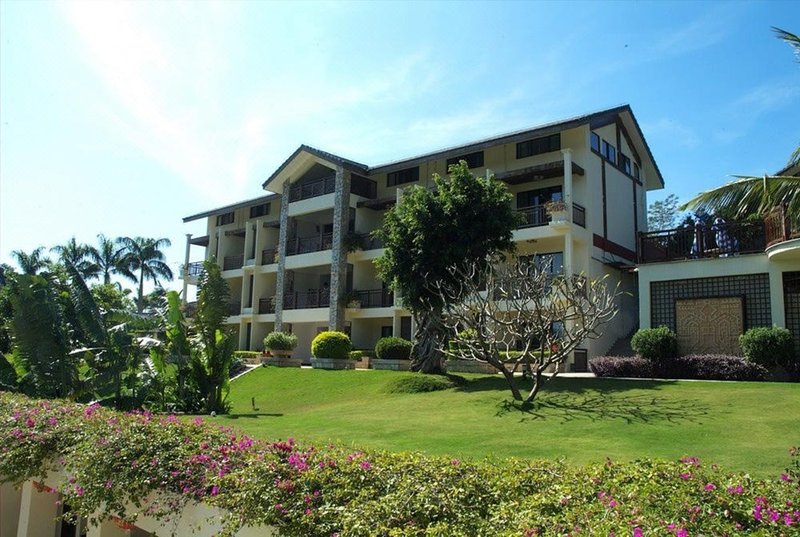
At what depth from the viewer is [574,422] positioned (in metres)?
12.6

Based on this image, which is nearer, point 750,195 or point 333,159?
point 750,195

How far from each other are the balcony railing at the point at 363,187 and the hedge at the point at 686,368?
18312 mm

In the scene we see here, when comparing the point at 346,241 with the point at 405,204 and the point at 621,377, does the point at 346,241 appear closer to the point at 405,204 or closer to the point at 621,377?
the point at 405,204

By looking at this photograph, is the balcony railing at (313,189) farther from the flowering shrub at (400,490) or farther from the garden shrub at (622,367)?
the flowering shrub at (400,490)

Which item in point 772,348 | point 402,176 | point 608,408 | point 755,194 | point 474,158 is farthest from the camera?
point 402,176

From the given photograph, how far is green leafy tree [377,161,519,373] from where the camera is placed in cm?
2075

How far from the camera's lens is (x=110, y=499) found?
22.2 feet

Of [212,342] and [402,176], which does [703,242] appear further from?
[212,342]

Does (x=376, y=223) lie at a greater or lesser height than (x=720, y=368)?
greater

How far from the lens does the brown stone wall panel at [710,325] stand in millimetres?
21109

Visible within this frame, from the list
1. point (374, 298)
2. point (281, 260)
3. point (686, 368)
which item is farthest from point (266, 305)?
point (686, 368)

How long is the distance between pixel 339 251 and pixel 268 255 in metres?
7.86

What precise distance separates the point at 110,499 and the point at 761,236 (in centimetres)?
2101

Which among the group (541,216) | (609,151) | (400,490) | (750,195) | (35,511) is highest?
(609,151)
